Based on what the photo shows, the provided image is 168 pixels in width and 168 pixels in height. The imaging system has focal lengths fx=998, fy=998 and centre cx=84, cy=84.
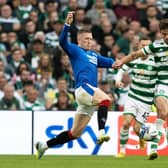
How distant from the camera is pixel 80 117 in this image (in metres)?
16.8

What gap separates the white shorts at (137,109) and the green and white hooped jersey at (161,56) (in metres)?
2.29

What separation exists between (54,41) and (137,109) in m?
6.66

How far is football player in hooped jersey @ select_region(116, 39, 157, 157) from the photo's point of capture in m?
18.6

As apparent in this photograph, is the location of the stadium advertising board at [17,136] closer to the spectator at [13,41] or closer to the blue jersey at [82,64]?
the spectator at [13,41]

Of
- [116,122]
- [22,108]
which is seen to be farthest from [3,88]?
[116,122]

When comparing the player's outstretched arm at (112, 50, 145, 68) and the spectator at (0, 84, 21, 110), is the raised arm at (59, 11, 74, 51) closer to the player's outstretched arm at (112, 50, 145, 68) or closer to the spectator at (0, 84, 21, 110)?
the player's outstretched arm at (112, 50, 145, 68)

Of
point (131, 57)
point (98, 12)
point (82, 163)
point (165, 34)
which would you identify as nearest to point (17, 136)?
point (82, 163)

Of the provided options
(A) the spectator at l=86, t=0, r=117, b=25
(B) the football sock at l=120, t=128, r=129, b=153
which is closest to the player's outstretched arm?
(B) the football sock at l=120, t=128, r=129, b=153

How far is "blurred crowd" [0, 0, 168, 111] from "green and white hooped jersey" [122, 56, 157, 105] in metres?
3.20

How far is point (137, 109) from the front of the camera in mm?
18953

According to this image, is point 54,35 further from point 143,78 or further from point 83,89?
point 83,89

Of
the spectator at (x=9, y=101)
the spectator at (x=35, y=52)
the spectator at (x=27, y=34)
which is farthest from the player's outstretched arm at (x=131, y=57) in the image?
the spectator at (x=27, y=34)

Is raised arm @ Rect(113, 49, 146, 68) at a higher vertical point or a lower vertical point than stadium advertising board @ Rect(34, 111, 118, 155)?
higher

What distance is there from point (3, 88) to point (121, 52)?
3983mm
